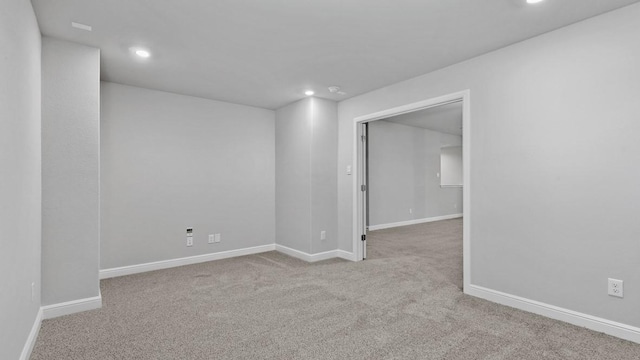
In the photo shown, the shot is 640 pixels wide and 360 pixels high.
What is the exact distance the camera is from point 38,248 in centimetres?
252

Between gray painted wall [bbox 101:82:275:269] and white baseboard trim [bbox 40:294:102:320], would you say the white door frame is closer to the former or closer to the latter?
gray painted wall [bbox 101:82:275:269]

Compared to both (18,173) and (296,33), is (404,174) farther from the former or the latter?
(18,173)

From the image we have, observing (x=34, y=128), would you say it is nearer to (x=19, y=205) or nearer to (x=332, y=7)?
(x=19, y=205)

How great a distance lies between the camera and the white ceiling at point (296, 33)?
227cm

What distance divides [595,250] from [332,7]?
8.92ft

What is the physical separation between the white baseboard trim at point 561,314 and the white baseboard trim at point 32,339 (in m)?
3.59

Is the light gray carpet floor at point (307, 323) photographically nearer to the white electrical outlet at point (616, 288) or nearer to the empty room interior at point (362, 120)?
the empty room interior at point (362, 120)

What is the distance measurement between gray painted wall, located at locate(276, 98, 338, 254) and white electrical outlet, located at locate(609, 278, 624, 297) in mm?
3149

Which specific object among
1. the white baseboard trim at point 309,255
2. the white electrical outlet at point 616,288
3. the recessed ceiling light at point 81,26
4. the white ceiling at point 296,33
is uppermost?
the recessed ceiling light at point 81,26

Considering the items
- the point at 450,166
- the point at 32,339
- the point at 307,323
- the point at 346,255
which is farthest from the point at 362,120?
the point at 450,166

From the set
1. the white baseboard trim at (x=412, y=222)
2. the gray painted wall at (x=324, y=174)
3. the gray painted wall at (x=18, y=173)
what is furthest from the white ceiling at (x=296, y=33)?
the white baseboard trim at (x=412, y=222)

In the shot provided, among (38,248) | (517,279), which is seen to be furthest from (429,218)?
(38,248)

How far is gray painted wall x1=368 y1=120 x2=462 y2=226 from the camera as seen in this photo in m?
7.38

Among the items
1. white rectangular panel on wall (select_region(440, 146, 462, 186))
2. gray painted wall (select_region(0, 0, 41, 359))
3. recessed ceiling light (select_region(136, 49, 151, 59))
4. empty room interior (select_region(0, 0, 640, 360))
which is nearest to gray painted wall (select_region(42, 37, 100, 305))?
empty room interior (select_region(0, 0, 640, 360))
